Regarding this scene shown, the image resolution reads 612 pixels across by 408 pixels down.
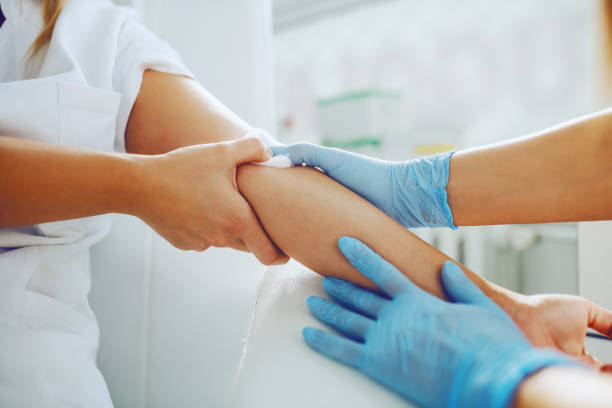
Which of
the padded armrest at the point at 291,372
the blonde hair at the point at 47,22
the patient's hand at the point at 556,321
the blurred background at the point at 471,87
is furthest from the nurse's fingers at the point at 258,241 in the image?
the blurred background at the point at 471,87

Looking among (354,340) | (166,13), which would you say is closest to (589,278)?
(354,340)

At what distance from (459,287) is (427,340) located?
0.40ft

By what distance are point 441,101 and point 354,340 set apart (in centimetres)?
222

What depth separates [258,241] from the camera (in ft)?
2.52

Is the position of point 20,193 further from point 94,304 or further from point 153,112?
point 94,304

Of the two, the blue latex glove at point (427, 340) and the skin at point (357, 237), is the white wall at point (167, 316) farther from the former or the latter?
the blue latex glove at point (427, 340)

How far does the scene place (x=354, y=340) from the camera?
1.97ft

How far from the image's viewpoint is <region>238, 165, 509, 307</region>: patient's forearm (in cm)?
68

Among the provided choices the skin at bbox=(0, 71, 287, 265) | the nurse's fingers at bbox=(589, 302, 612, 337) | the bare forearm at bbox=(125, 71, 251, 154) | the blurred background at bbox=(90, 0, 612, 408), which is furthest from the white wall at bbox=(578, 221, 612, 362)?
the bare forearm at bbox=(125, 71, 251, 154)

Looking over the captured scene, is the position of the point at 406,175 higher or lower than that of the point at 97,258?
higher

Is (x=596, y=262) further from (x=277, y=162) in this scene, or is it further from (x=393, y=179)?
(x=277, y=162)

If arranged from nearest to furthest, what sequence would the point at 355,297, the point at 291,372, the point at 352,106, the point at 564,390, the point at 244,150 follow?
1. the point at 564,390
2. the point at 291,372
3. the point at 355,297
4. the point at 244,150
5. the point at 352,106

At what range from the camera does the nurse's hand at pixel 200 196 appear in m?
0.70

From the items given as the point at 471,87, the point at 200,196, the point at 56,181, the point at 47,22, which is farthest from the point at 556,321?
the point at 471,87
